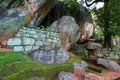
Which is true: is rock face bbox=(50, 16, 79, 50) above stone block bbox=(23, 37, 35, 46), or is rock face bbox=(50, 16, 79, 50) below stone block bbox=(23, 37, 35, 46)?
above

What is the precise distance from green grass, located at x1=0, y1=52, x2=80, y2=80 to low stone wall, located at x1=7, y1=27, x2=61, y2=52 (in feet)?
2.79

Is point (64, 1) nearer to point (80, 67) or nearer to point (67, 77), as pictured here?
point (80, 67)

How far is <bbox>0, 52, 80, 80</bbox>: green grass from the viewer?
5516 millimetres

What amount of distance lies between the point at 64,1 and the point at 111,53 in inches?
207

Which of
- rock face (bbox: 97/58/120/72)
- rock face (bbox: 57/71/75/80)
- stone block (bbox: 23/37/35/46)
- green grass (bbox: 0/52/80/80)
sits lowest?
rock face (bbox: 97/58/120/72)

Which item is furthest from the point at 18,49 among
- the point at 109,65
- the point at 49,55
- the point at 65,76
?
the point at 109,65

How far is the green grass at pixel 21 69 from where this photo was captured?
5516mm

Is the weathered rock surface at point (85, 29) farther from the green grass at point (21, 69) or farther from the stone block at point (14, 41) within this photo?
the green grass at point (21, 69)

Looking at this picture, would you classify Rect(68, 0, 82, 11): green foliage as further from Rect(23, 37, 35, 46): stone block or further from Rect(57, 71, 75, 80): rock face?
Rect(57, 71, 75, 80): rock face

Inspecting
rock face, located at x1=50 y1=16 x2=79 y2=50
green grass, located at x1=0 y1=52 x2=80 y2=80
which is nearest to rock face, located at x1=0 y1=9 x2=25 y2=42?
green grass, located at x1=0 y1=52 x2=80 y2=80

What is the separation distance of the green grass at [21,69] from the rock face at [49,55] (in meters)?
0.66

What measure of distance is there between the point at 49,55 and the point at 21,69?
1825 mm

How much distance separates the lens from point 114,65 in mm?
9469

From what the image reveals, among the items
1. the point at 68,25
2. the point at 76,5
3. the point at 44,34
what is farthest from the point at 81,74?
the point at 76,5
